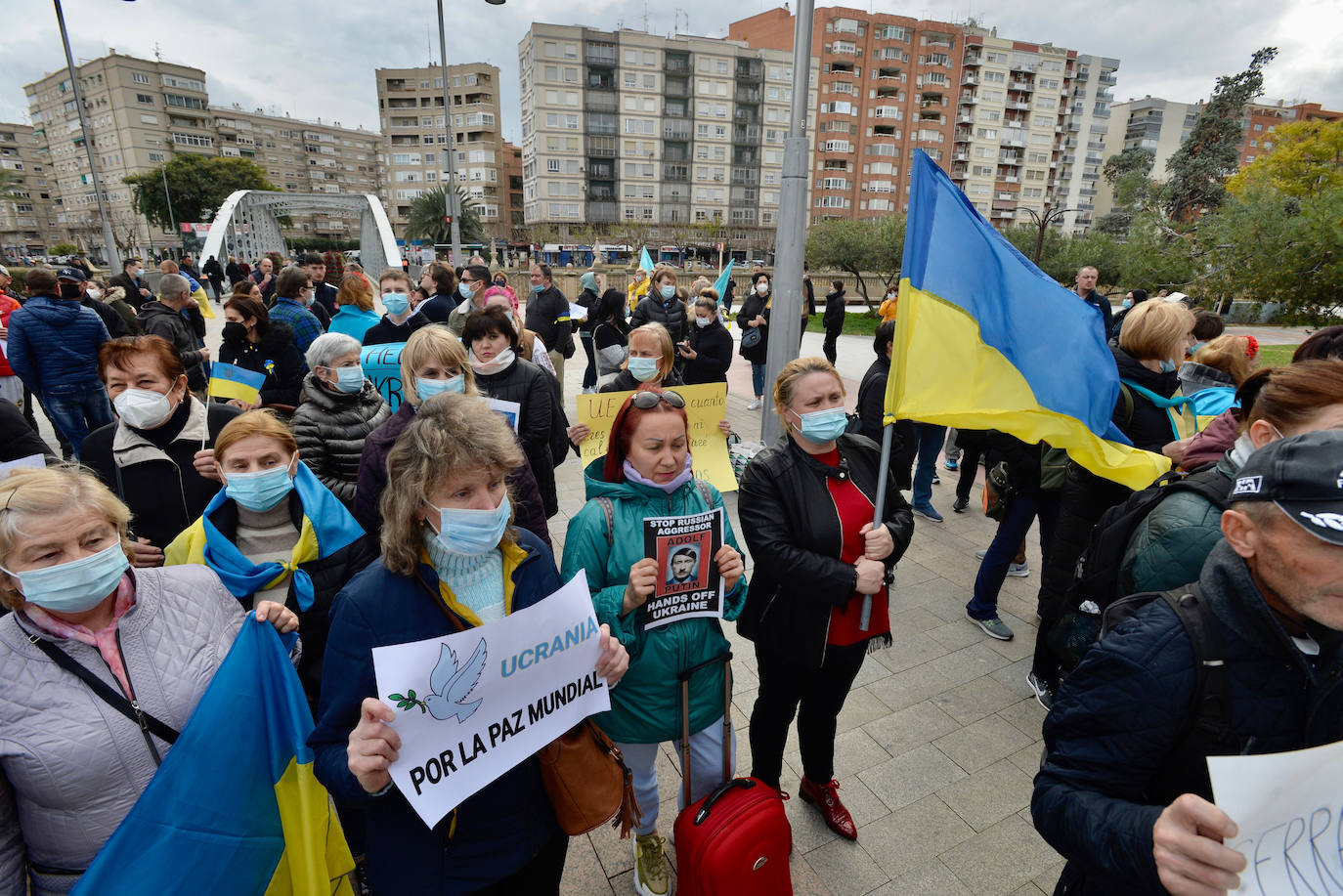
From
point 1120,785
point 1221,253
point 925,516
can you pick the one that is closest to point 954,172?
point 1221,253

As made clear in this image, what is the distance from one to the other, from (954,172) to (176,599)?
91.5 metres

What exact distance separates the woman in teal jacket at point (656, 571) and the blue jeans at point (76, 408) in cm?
664

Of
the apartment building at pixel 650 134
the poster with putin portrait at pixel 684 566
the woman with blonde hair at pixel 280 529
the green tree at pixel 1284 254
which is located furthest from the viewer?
the apartment building at pixel 650 134

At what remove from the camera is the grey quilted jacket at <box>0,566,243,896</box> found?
158 cm

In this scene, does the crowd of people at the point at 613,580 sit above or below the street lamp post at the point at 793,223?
below

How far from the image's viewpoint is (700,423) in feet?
16.0

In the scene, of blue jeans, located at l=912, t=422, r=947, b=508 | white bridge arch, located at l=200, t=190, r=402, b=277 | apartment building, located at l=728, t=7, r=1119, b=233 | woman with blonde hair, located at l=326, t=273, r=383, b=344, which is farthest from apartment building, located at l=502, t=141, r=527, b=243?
blue jeans, located at l=912, t=422, r=947, b=508

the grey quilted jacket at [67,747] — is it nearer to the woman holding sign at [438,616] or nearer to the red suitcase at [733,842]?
the woman holding sign at [438,616]

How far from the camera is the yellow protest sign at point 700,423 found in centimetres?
454

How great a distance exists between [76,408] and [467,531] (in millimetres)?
7278

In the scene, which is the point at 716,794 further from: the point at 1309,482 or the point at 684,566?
the point at 1309,482

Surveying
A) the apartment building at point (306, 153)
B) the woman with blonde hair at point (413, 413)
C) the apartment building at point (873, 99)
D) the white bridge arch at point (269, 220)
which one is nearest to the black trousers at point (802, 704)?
the woman with blonde hair at point (413, 413)

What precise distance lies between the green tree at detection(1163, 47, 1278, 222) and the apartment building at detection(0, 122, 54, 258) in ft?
485

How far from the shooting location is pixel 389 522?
5.63 ft
